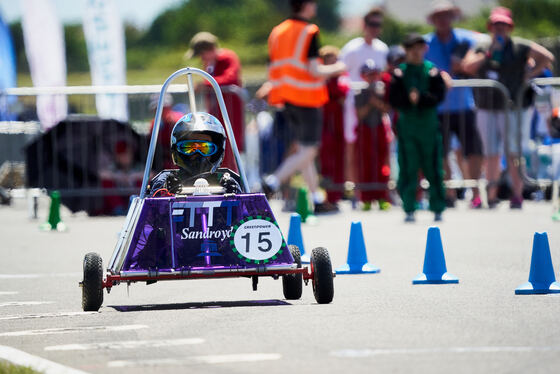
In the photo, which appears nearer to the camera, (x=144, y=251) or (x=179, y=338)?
(x=179, y=338)

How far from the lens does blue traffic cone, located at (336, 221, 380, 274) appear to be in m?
11.3

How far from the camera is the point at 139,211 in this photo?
8.91 m

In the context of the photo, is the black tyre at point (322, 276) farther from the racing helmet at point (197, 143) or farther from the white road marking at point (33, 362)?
the white road marking at point (33, 362)

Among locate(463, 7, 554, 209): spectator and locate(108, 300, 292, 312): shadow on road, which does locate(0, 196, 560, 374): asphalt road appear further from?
locate(463, 7, 554, 209): spectator

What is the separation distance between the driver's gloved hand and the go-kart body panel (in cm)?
75

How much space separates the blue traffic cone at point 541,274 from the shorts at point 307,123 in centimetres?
880

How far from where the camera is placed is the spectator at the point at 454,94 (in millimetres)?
18750

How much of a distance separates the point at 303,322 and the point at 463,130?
11.5 m

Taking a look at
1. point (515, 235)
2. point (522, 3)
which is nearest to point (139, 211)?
point (515, 235)

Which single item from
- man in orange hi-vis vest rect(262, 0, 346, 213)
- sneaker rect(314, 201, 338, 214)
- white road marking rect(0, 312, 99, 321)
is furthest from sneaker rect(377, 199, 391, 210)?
white road marking rect(0, 312, 99, 321)

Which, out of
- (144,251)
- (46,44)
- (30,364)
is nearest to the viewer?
(30,364)

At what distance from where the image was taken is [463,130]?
62.5 feet

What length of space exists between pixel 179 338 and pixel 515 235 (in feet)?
25.6

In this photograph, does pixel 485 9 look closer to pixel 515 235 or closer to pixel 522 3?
pixel 522 3
